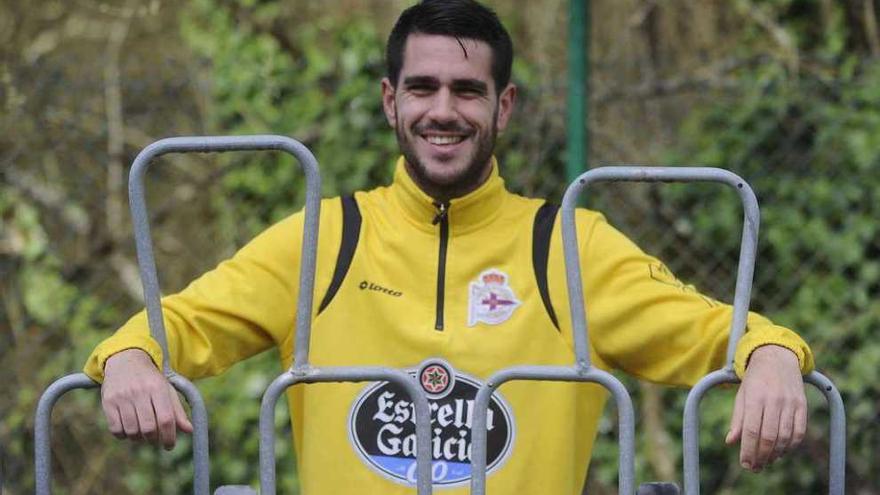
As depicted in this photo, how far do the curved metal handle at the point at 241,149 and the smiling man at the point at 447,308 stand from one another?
12.1 inches

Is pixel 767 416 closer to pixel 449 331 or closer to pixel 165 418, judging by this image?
pixel 449 331

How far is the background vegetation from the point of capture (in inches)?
209

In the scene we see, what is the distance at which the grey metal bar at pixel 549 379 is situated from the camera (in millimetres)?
2785

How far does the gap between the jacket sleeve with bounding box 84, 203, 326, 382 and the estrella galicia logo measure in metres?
0.26

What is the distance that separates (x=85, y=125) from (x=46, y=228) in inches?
17.0

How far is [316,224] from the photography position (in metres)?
2.81

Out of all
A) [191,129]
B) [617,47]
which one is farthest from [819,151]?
[191,129]

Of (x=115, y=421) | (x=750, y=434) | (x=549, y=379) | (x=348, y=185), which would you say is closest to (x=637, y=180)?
(x=549, y=379)

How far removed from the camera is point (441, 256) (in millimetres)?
3389

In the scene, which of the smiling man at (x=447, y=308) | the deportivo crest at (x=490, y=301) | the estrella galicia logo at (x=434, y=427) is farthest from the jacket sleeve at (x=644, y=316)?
the estrella galicia logo at (x=434, y=427)

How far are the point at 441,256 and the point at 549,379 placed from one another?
671 mm

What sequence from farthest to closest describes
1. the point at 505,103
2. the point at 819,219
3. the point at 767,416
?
the point at 819,219, the point at 505,103, the point at 767,416

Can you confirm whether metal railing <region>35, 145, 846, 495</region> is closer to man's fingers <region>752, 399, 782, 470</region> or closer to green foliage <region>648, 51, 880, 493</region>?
man's fingers <region>752, 399, 782, 470</region>

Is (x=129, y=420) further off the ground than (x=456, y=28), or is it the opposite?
(x=456, y=28)
